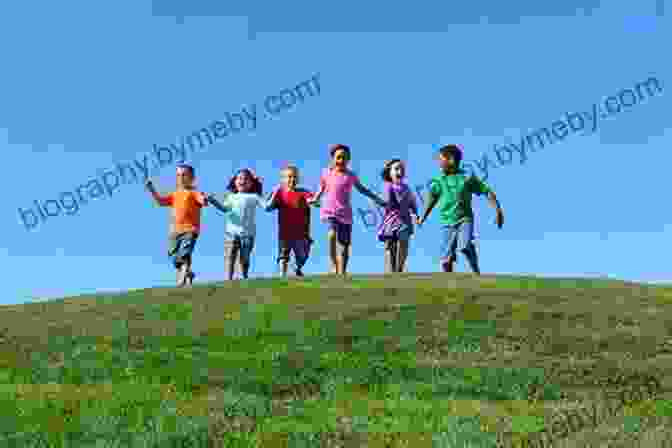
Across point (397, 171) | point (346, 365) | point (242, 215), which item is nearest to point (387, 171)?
point (397, 171)

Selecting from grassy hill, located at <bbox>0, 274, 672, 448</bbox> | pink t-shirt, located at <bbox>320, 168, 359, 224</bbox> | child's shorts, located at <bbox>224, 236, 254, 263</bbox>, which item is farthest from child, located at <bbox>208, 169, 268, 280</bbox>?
grassy hill, located at <bbox>0, 274, 672, 448</bbox>

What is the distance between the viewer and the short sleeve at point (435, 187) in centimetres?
2272

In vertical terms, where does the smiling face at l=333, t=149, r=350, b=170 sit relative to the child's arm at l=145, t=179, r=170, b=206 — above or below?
above

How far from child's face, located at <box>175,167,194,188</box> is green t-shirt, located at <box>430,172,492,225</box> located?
532 cm

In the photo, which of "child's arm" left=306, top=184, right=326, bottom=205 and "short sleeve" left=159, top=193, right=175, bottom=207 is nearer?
"child's arm" left=306, top=184, right=326, bottom=205

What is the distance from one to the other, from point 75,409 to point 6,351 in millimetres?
4441

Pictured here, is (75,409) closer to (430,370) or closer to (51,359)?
(51,359)

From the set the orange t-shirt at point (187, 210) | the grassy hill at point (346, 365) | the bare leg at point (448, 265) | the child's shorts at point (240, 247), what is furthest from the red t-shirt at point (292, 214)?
the bare leg at point (448, 265)

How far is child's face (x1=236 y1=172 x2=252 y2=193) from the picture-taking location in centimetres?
2341

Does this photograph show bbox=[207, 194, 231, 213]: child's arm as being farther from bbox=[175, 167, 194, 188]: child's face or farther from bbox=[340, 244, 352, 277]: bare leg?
bbox=[340, 244, 352, 277]: bare leg

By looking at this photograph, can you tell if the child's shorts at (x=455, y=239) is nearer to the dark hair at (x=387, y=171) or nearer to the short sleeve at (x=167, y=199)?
the dark hair at (x=387, y=171)

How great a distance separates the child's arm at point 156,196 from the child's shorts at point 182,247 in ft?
2.65

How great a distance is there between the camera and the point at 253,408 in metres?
11.0

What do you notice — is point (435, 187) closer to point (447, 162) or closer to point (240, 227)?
point (447, 162)
